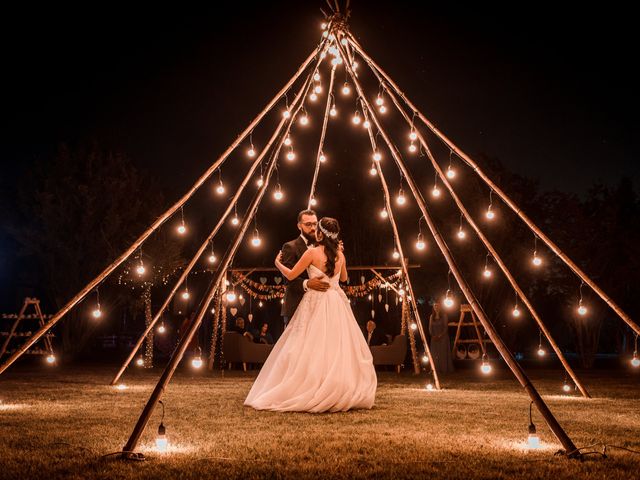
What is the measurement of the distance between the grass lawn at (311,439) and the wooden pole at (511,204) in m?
1.28

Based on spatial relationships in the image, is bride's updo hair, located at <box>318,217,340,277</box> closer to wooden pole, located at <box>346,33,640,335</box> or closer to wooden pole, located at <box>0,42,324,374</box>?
wooden pole, located at <box>0,42,324,374</box>

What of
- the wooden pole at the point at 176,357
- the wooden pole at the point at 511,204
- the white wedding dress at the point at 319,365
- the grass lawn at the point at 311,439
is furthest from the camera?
the wooden pole at the point at 511,204

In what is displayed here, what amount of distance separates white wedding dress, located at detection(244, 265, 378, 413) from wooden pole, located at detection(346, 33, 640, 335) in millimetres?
2236

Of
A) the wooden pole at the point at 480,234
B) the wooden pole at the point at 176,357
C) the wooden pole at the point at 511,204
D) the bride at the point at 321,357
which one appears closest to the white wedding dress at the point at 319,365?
the bride at the point at 321,357

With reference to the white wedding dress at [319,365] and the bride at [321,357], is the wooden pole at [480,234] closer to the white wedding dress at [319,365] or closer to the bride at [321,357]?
the bride at [321,357]

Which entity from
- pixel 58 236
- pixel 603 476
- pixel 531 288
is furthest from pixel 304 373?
pixel 531 288

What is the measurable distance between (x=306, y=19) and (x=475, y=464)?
756 centimetres

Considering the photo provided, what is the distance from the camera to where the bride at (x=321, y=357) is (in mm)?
7258

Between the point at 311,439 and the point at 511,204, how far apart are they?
405 centimetres

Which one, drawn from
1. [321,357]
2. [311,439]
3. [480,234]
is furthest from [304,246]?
[311,439]

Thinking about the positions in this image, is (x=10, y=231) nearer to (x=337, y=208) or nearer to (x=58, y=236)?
(x=58, y=236)

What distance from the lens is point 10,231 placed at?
74.7 ft

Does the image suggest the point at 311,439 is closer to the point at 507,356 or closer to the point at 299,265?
Result: the point at 507,356

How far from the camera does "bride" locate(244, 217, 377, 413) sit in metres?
7.26
